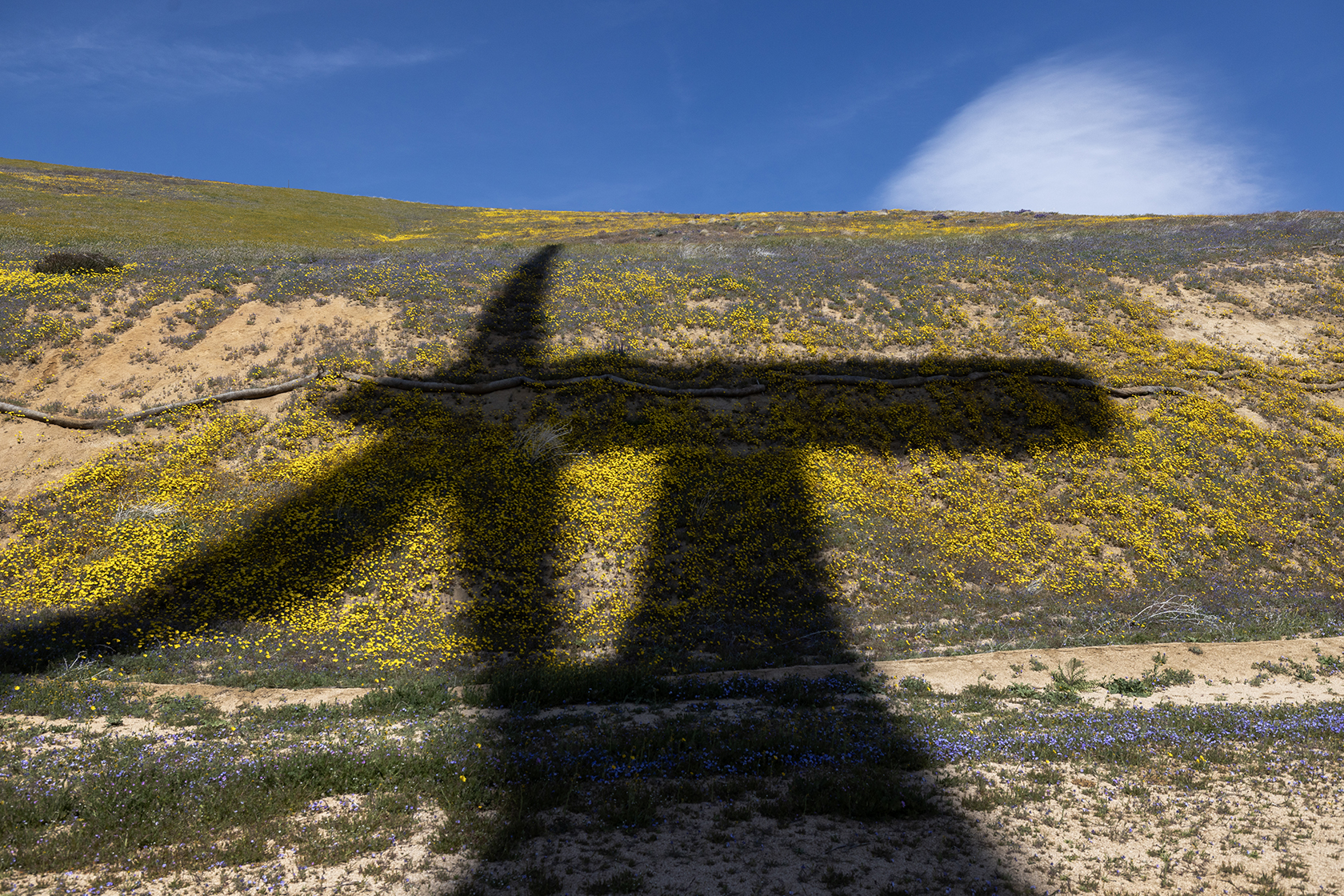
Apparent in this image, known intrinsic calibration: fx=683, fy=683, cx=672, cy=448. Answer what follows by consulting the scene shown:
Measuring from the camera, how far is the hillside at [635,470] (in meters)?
12.8

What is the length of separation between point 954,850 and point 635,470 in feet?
38.6

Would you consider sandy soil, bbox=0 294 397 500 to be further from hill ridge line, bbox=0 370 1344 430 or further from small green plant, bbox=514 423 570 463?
small green plant, bbox=514 423 570 463

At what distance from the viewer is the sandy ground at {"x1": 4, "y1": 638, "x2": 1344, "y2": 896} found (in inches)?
224

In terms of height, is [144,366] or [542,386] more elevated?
[144,366]

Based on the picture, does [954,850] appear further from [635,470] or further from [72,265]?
[72,265]

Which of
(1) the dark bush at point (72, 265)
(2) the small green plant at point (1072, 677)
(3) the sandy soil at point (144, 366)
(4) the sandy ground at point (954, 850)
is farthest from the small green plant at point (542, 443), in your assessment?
(1) the dark bush at point (72, 265)

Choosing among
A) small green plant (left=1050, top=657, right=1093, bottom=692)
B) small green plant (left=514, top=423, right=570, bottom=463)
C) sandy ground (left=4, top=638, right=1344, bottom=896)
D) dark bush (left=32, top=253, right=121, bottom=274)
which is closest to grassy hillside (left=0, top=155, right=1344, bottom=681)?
small green plant (left=514, top=423, right=570, bottom=463)

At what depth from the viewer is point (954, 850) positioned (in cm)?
630

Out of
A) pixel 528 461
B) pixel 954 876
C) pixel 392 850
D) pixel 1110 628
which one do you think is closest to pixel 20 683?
pixel 392 850

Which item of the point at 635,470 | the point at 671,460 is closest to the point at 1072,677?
the point at 671,460

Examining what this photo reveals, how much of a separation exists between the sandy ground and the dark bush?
2334cm

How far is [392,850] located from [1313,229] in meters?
44.5

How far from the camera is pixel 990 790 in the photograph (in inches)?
293

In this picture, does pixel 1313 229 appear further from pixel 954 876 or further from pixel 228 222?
pixel 228 222
